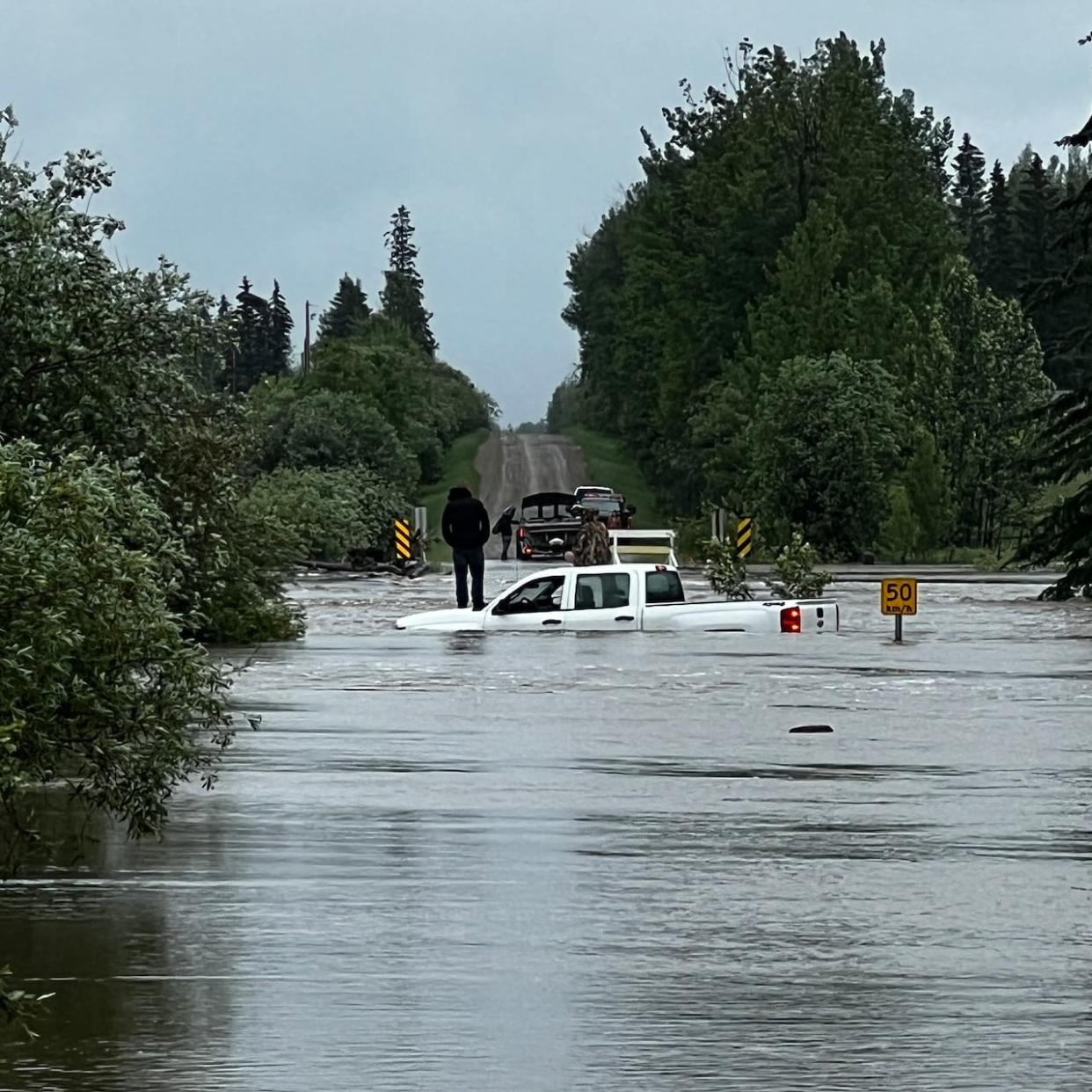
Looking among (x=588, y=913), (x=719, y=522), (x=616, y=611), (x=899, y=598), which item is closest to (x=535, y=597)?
(x=616, y=611)

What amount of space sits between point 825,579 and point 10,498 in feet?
102

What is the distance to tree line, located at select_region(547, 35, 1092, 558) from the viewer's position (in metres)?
63.6

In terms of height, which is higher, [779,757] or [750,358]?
[750,358]

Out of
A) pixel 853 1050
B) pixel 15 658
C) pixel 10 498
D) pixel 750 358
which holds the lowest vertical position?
pixel 853 1050

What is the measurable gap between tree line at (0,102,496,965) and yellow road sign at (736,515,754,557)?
27.2m

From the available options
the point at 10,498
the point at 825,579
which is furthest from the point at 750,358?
the point at 10,498

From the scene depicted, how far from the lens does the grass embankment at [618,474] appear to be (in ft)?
321

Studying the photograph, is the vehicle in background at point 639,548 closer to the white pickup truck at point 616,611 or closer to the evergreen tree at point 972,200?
the white pickup truck at point 616,611

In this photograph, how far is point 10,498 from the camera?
10.5 metres

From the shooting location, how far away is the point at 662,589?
30719 mm

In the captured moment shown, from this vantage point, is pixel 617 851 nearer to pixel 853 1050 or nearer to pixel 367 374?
pixel 853 1050

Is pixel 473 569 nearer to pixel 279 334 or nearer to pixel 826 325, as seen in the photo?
pixel 826 325

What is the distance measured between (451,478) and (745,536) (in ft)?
177

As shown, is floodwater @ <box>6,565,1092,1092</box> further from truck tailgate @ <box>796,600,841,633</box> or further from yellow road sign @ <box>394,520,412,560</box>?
yellow road sign @ <box>394,520,412,560</box>
